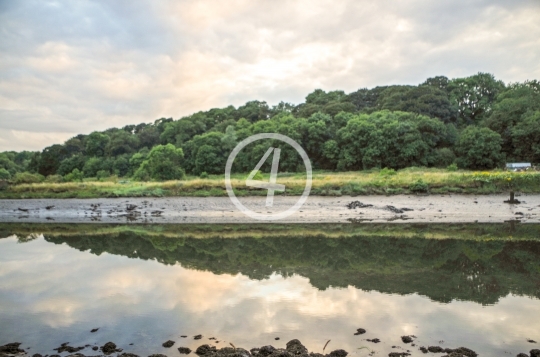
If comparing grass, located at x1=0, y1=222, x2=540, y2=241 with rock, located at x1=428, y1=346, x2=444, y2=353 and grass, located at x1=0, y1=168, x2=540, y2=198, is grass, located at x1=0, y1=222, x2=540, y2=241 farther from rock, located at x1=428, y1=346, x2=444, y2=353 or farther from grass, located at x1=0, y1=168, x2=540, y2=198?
rock, located at x1=428, y1=346, x2=444, y2=353

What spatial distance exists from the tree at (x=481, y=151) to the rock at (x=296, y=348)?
4675cm

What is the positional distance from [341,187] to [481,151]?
2750cm

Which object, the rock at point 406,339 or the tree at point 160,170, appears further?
the tree at point 160,170

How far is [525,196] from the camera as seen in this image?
82.9ft

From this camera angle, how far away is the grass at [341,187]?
2603 centimetres

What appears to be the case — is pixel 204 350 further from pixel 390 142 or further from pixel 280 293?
pixel 390 142

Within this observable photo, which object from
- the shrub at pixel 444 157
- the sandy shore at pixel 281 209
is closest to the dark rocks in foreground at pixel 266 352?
the sandy shore at pixel 281 209

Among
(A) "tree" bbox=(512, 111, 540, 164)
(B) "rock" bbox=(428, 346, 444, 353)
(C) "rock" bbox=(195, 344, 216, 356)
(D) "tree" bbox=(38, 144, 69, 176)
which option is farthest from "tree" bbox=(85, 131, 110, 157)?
(B) "rock" bbox=(428, 346, 444, 353)

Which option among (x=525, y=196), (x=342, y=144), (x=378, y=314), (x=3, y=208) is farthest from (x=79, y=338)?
(x=342, y=144)

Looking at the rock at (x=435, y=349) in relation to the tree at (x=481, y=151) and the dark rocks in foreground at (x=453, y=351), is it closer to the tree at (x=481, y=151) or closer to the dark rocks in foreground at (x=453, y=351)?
the dark rocks in foreground at (x=453, y=351)

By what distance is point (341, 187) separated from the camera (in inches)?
1101

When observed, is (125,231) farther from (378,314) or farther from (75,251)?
(378,314)

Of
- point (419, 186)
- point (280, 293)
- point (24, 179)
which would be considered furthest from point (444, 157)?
point (280, 293)

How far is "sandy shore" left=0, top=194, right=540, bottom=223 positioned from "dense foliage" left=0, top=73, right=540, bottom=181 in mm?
9764
